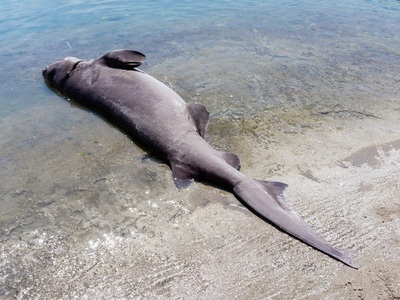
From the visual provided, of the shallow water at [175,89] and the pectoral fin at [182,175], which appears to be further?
the pectoral fin at [182,175]

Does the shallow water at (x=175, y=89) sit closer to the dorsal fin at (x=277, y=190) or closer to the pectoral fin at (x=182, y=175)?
the pectoral fin at (x=182, y=175)

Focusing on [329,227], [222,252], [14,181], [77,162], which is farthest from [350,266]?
[14,181]


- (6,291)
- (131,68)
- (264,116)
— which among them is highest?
(131,68)

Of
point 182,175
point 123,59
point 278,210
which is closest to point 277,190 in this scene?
point 278,210

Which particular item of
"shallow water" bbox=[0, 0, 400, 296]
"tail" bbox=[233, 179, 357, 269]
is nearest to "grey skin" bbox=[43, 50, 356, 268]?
"tail" bbox=[233, 179, 357, 269]

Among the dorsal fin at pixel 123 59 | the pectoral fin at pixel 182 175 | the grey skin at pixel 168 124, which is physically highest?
the dorsal fin at pixel 123 59

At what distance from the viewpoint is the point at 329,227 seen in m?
3.25

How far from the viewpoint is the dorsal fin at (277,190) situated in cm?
344

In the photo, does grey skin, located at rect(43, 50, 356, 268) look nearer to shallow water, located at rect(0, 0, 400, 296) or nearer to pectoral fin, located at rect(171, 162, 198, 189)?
pectoral fin, located at rect(171, 162, 198, 189)

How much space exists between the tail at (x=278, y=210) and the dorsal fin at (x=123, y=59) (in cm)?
282

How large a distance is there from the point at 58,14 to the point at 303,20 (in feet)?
22.3

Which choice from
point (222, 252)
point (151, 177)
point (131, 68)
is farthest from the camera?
point (131, 68)

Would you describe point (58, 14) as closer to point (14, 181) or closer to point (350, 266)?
point (14, 181)

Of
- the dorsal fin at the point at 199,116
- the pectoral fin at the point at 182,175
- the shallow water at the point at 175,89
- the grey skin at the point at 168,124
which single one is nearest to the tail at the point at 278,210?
the grey skin at the point at 168,124
